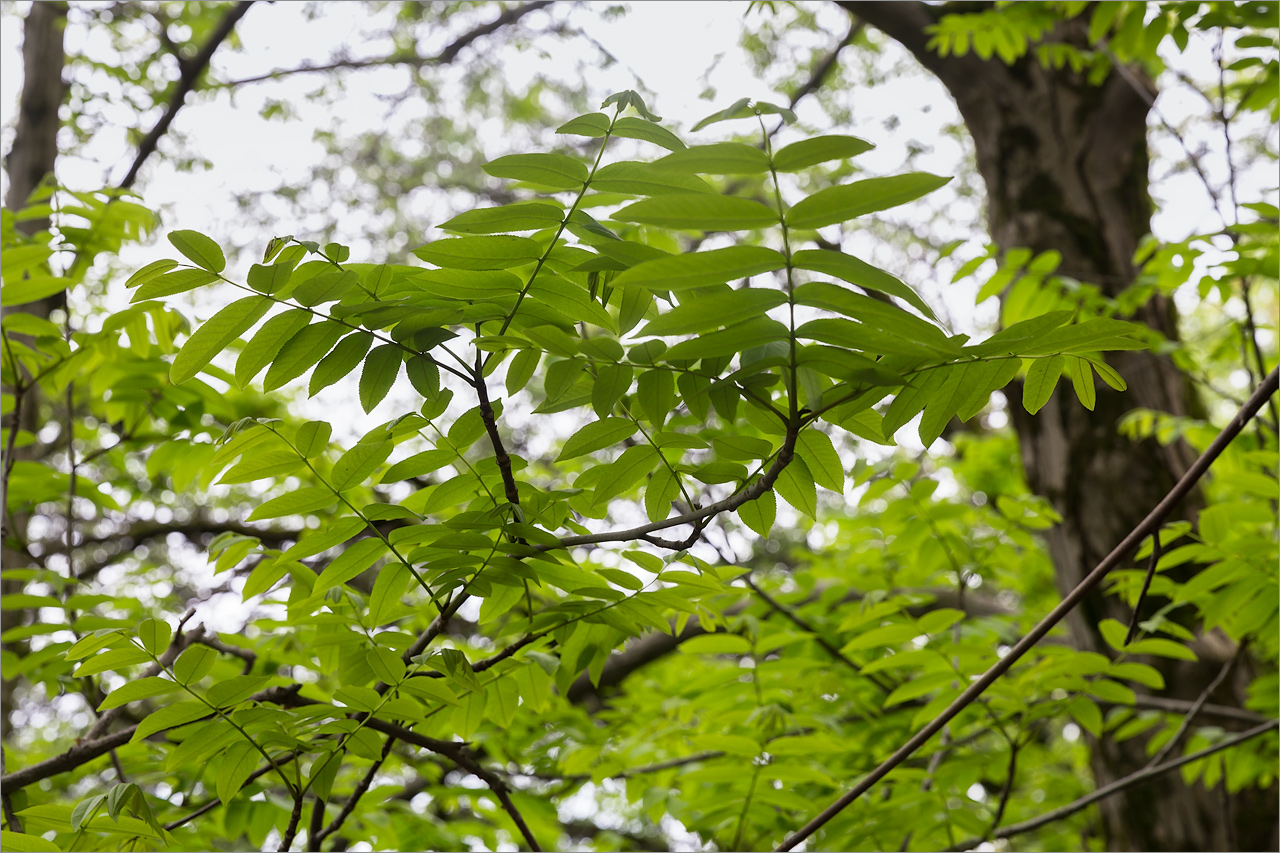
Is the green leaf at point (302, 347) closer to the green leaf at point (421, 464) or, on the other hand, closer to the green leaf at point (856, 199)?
the green leaf at point (421, 464)

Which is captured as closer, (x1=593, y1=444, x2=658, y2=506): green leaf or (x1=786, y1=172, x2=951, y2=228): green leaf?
(x1=786, y1=172, x2=951, y2=228): green leaf

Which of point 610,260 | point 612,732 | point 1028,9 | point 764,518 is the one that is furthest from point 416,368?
point 1028,9

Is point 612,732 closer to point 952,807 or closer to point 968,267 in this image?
point 952,807

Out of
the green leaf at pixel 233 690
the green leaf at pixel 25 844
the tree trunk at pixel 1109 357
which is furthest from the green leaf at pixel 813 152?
the tree trunk at pixel 1109 357

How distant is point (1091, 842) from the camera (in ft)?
14.2

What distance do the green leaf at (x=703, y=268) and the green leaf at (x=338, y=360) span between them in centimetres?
40

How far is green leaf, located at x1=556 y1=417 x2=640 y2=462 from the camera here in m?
1.03

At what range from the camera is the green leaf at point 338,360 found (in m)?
1.03

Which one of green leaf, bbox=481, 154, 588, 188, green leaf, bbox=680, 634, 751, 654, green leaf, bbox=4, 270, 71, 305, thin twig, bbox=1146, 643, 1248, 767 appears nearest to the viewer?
green leaf, bbox=481, 154, 588, 188

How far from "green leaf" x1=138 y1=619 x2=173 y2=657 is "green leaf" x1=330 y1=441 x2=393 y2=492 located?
329mm

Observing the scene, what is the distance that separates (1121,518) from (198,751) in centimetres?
377

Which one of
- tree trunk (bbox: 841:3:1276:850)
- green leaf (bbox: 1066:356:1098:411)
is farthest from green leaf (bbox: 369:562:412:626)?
tree trunk (bbox: 841:3:1276:850)

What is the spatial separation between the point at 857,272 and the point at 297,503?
0.84 meters

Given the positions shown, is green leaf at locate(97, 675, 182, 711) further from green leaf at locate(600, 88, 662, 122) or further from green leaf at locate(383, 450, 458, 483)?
green leaf at locate(600, 88, 662, 122)
